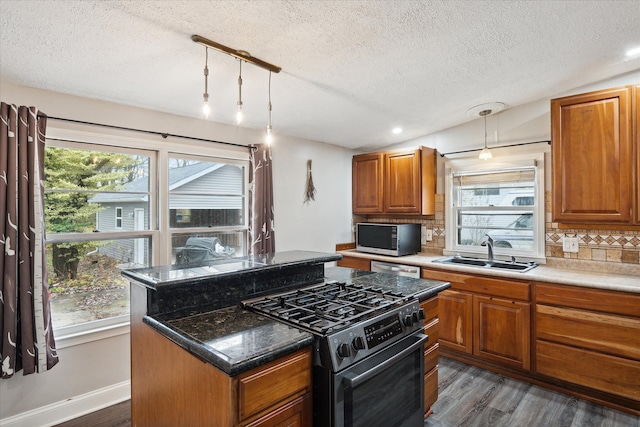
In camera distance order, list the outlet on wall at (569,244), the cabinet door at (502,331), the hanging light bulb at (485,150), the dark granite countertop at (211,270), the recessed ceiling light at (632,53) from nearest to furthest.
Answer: the dark granite countertop at (211,270) < the recessed ceiling light at (632,53) < the cabinet door at (502,331) < the outlet on wall at (569,244) < the hanging light bulb at (485,150)

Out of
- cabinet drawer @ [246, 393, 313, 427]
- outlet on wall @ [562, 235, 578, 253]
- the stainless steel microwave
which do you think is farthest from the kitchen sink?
cabinet drawer @ [246, 393, 313, 427]

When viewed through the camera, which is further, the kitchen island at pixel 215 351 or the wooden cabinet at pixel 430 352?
the wooden cabinet at pixel 430 352

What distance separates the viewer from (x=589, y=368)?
2475 millimetres

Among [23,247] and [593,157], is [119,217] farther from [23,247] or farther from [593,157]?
[593,157]

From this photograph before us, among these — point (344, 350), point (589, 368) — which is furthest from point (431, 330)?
point (589, 368)

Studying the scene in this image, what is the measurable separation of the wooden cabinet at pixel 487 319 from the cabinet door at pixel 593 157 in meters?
0.76

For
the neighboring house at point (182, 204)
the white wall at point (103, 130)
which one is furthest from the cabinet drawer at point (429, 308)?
the neighboring house at point (182, 204)

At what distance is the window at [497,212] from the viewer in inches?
130

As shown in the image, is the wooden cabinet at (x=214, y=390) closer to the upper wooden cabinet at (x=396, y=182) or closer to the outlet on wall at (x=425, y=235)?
the upper wooden cabinet at (x=396, y=182)

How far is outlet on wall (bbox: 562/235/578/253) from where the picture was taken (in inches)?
120

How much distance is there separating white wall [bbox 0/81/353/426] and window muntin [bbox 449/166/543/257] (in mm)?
1751

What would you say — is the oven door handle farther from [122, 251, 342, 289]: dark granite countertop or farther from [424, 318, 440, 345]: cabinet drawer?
[122, 251, 342, 289]: dark granite countertop

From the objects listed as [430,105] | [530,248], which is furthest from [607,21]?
[530,248]

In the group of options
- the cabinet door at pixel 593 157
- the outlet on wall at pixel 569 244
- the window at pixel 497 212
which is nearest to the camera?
the cabinet door at pixel 593 157
